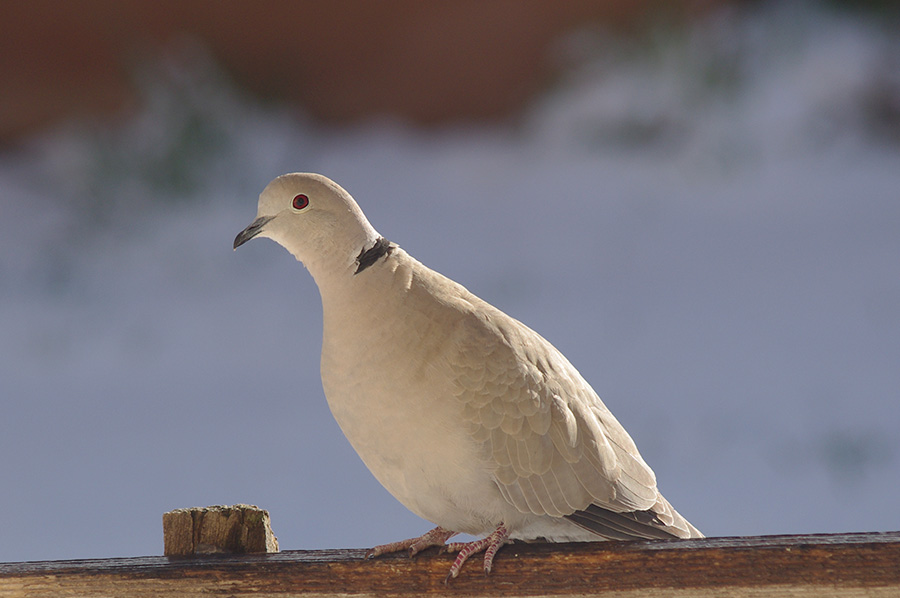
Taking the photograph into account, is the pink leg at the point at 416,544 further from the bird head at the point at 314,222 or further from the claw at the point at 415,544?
the bird head at the point at 314,222

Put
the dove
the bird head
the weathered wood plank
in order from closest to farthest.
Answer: the weathered wood plank < the dove < the bird head

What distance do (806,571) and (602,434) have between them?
436mm

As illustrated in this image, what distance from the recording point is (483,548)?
1.53 metres

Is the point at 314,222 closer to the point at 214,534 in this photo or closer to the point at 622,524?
the point at 214,534

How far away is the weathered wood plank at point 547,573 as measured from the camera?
4.67 ft

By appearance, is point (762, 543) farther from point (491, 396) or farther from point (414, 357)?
point (414, 357)

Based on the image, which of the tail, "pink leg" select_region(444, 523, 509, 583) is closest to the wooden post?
"pink leg" select_region(444, 523, 509, 583)

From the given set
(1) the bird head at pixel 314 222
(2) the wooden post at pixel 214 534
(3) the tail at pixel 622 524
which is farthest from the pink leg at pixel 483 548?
(1) the bird head at pixel 314 222

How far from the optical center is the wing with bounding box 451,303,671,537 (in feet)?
5.07

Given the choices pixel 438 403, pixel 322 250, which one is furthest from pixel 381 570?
pixel 322 250

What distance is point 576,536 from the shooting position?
167cm

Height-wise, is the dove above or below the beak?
below

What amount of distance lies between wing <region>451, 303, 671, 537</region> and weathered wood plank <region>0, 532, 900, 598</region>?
4.3 inches

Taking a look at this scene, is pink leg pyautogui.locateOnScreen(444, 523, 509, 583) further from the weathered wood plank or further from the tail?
the tail
